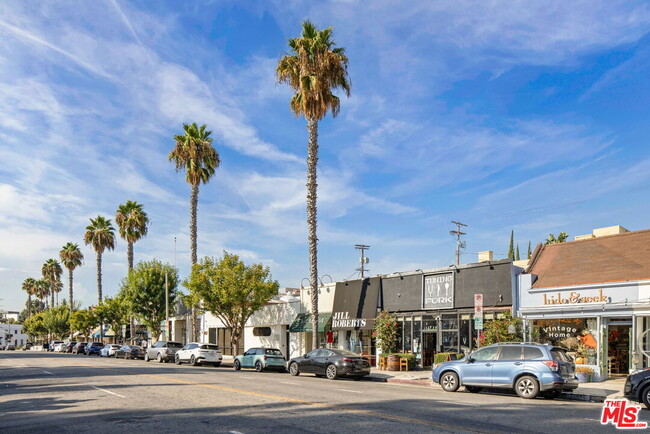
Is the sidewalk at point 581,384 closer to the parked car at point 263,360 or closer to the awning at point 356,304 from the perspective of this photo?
the awning at point 356,304

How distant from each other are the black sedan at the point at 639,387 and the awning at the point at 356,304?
59.6ft

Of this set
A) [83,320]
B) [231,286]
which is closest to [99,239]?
[83,320]

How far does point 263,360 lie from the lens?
3017 cm

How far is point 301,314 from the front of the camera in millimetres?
37875

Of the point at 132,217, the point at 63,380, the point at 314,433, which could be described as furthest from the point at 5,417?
the point at 132,217

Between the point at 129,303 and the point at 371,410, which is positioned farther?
the point at 129,303

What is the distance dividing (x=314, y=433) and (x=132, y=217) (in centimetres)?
4981

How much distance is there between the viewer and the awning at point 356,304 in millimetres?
33188

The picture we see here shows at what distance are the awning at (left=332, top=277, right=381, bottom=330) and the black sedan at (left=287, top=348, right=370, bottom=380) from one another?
23.5ft

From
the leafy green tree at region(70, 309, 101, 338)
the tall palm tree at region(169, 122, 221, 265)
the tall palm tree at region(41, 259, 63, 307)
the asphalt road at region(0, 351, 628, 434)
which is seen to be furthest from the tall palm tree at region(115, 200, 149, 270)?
the tall palm tree at region(41, 259, 63, 307)

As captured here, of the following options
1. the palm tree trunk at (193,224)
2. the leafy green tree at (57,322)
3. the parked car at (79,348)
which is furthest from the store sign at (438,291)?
the leafy green tree at (57,322)

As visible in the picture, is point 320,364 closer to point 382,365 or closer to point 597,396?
point 382,365

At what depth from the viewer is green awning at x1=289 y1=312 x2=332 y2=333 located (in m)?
35.9

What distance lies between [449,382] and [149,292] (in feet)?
129
